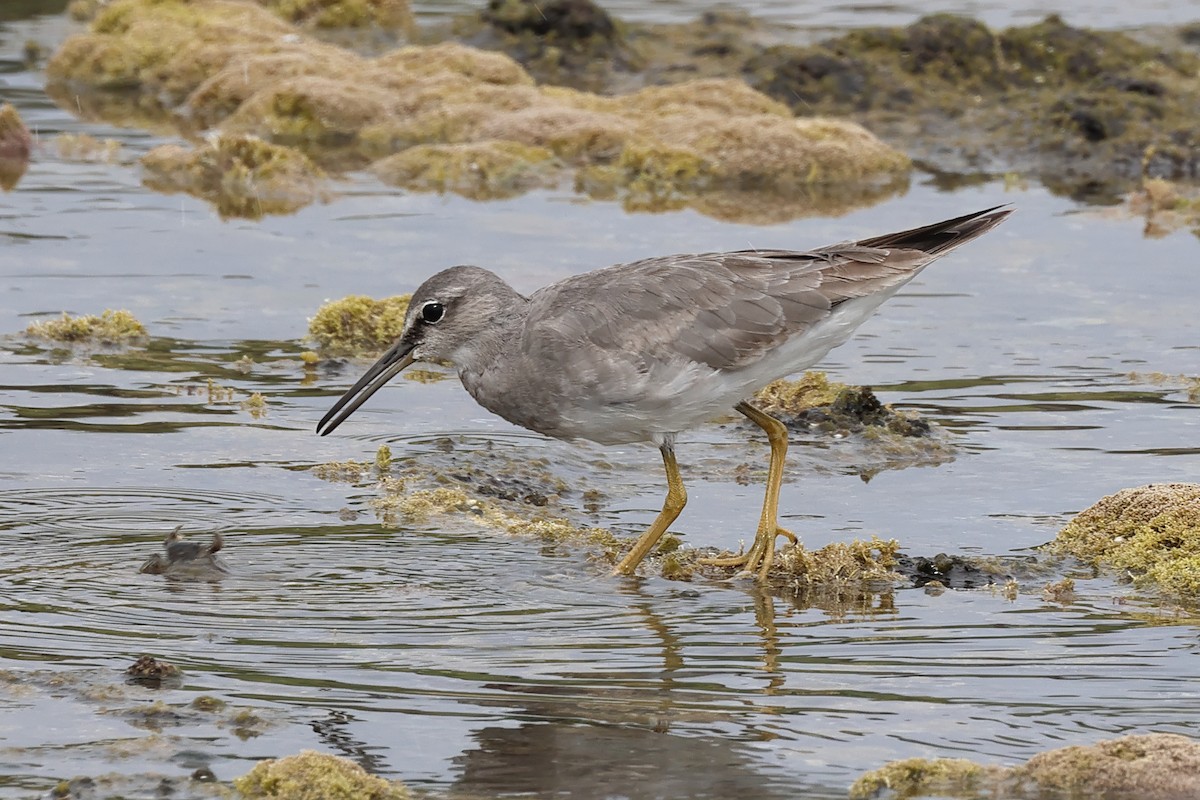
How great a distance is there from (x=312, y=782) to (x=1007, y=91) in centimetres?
1751

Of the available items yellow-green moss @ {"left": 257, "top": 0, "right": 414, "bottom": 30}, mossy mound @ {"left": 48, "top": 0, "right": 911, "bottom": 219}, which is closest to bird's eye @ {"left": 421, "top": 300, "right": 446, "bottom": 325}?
mossy mound @ {"left": 48, "top": 0, "right": 911, "bottom": 219}

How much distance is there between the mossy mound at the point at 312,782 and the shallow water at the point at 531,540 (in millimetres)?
239

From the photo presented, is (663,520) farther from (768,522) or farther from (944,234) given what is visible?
(944,234)

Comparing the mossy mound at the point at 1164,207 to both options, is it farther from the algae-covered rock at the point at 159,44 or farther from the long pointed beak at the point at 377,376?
the algae-covered rock at the point at 159,44

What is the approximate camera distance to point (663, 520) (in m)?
10.4

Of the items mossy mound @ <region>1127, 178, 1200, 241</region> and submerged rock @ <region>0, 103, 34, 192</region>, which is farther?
submerged rock @ <region>0, 103, 34, 192</region>

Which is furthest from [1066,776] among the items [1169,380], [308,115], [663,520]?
[308,115]

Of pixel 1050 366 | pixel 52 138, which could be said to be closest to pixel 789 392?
pixel 1050 366

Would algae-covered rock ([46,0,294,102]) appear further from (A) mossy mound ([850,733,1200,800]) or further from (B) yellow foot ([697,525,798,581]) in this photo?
(A) mossy mound ([850,733,1200,800])

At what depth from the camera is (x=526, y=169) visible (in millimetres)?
20453

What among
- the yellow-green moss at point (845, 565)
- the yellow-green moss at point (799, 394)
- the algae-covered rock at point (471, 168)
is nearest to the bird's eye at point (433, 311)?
the yellow-green moss at point (845, 565)

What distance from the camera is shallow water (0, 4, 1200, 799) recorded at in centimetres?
765

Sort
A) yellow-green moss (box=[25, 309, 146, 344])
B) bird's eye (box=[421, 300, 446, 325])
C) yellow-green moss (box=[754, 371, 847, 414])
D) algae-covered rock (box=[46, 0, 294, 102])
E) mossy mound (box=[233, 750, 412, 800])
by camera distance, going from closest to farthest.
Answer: mossy mound (box=[233, 750, 412, 800])
bird's eye (box=[421, 300, 446, 325])
yellow-green moss (box=[754, 371, 847, 414])
yellow-green moss (box=[25, 309, 146, 344])
algae-covered rock (box=[46, 0, 294, 102])

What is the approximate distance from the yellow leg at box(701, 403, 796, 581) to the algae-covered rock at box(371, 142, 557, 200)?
9331mm
